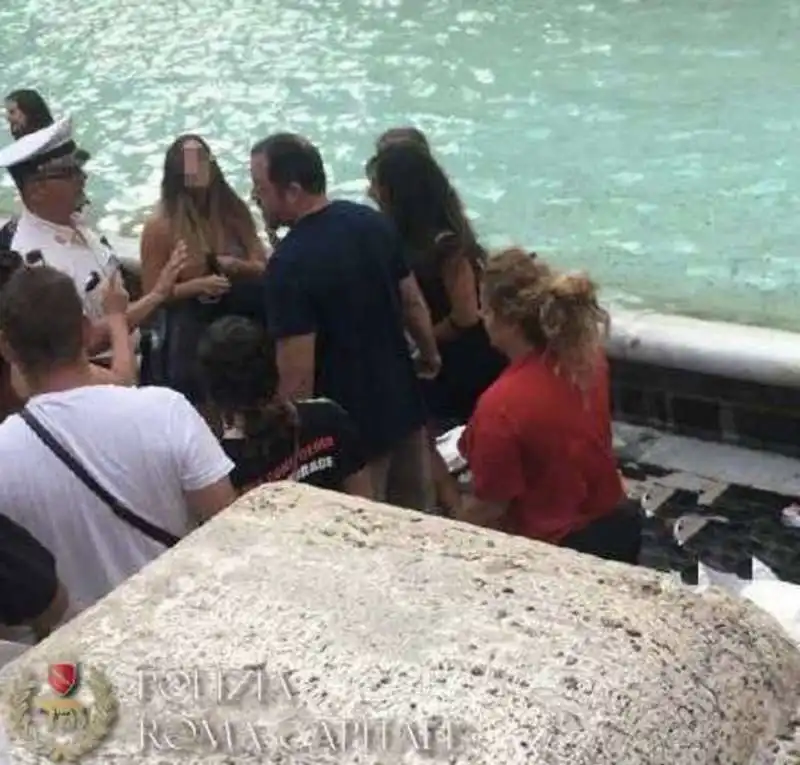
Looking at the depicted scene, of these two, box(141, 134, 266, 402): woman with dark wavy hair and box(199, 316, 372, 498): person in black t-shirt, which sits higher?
box(199, 316, 372, 498): person in black t-shirt

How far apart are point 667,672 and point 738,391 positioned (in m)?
3.61

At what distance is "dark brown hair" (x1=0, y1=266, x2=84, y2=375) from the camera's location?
291 cm

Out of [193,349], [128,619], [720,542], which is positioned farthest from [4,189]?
[128,619]

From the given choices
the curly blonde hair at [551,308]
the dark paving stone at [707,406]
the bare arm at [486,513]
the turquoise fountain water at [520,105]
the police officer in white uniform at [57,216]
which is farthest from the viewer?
the turquoise fountain water at [520,105]

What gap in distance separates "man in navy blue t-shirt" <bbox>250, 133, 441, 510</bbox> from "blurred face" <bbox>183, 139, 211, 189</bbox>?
359 millimetres

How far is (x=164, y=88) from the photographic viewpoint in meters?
11.9

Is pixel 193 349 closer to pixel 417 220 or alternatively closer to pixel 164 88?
pixel 417 220

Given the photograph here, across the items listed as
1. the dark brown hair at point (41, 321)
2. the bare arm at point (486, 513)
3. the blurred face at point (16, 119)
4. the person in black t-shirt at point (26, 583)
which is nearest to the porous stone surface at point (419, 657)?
the person in black t-shirt at point (26, 583)

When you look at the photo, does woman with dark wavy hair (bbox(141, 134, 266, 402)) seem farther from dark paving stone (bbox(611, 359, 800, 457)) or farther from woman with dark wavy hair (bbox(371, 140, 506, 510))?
dark paving stone (bbox(611, 359, 800, 457))

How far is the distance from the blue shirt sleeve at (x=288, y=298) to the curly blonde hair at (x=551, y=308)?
543 mm

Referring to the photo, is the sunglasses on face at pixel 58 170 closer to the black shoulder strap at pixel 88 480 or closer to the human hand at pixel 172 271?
the human hand at pixel 172 271

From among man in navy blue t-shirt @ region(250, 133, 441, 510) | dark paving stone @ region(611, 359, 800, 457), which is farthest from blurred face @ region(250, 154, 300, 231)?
dark paving stone @ region(611, 359, 800, 457)

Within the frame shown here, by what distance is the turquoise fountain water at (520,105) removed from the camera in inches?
321

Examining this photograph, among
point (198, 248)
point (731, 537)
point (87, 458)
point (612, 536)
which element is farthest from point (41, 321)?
point (731, 537)
